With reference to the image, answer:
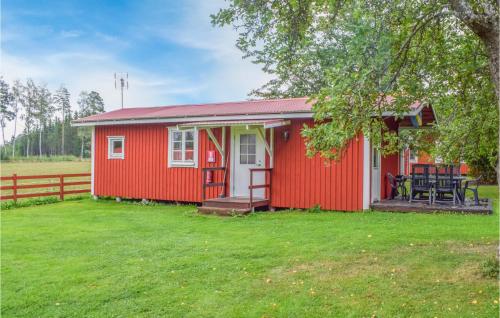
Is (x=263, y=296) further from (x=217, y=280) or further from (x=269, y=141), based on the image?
(x=269, y=141)

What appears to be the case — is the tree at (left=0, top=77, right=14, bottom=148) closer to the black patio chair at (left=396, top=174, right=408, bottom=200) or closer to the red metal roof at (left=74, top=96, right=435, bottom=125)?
the red metal roof at (left=74, top=96, right=435, bottom=125)

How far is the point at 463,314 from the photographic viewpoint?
371 cm

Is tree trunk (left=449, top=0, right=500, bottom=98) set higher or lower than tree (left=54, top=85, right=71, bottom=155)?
lower

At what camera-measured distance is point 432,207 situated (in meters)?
9.55

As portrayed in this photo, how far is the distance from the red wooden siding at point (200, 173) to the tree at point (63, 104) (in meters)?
48.1

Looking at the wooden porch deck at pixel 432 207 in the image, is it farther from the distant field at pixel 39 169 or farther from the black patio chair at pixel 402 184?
the distant field at pixel 39 169

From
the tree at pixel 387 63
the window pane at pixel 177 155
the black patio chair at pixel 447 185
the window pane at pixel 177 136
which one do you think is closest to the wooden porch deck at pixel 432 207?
the black patio chair at pixel 447 185

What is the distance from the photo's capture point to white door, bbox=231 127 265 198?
1120 cm

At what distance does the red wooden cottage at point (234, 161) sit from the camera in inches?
402

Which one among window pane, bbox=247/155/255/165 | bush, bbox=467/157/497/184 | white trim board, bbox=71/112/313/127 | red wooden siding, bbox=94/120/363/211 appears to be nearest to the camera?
red wooden siding, bbox=94/120/363/211

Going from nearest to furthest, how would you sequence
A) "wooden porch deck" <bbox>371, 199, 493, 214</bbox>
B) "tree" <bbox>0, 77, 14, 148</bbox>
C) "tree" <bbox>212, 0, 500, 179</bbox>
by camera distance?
"tree" <bbox>212, 0, 500, 179</bbox> < "wooden porch deck" <bbox>371, 199, 493, 214</bbox> < "tree" <bbox>0, 77, 14, 148</bbox>

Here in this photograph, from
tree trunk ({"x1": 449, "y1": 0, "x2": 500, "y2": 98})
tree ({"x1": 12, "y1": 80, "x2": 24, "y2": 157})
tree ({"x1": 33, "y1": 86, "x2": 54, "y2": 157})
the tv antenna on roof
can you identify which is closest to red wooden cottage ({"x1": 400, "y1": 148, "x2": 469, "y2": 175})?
tree trunk ({"x1": 449, "y1": 0, "x2": 500, "y2": 98})

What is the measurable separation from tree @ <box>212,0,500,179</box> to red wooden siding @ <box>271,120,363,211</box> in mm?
3424

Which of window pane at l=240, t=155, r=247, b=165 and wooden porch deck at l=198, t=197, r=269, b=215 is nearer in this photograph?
wooden porch deck at l=198, t=197, r=269, b=215
